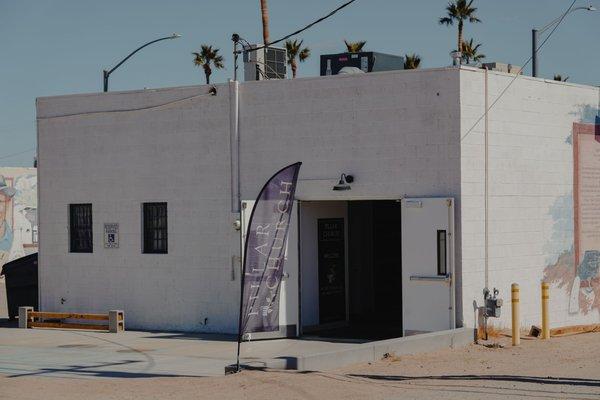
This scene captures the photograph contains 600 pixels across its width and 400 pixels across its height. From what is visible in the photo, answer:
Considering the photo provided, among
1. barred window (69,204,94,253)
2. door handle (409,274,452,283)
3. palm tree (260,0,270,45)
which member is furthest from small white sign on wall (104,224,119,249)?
palm tree (260,0,270,45)

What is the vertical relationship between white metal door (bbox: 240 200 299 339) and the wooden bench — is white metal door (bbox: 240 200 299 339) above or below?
above

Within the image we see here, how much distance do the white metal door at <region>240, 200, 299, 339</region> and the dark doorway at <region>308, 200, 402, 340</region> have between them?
4062mm

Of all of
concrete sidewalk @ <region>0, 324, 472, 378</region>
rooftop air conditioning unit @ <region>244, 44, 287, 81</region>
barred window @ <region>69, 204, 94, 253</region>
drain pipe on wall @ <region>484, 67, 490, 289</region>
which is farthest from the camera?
barred window @ <region>69, 204, 94, 253</region>

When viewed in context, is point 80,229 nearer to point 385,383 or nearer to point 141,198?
point 141,198

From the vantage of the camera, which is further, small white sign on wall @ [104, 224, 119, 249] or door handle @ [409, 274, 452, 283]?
small white sign on wall @ [104, 224, 119, 249]

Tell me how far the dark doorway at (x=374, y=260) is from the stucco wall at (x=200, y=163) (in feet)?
14.3

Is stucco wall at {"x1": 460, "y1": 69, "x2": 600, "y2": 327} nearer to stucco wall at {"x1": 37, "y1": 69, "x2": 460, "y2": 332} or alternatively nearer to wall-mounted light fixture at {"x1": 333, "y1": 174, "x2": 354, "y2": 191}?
stucco wall at {"x1": 37, "y1": 69, "x2": 460, "y2": 332}

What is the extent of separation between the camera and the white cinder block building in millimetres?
20000

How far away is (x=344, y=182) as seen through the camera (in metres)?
20.8

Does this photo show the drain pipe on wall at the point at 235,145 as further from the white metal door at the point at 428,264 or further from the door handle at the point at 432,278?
the door handle at the point at 432,278

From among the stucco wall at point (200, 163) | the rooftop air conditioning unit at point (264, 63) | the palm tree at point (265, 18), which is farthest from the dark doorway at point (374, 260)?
the palm tree at point (265, 18)

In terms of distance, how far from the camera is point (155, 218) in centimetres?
2359

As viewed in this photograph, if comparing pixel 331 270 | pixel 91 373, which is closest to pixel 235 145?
pixel 331 270

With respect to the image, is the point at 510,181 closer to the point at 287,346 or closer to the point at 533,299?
the point at 533,299
